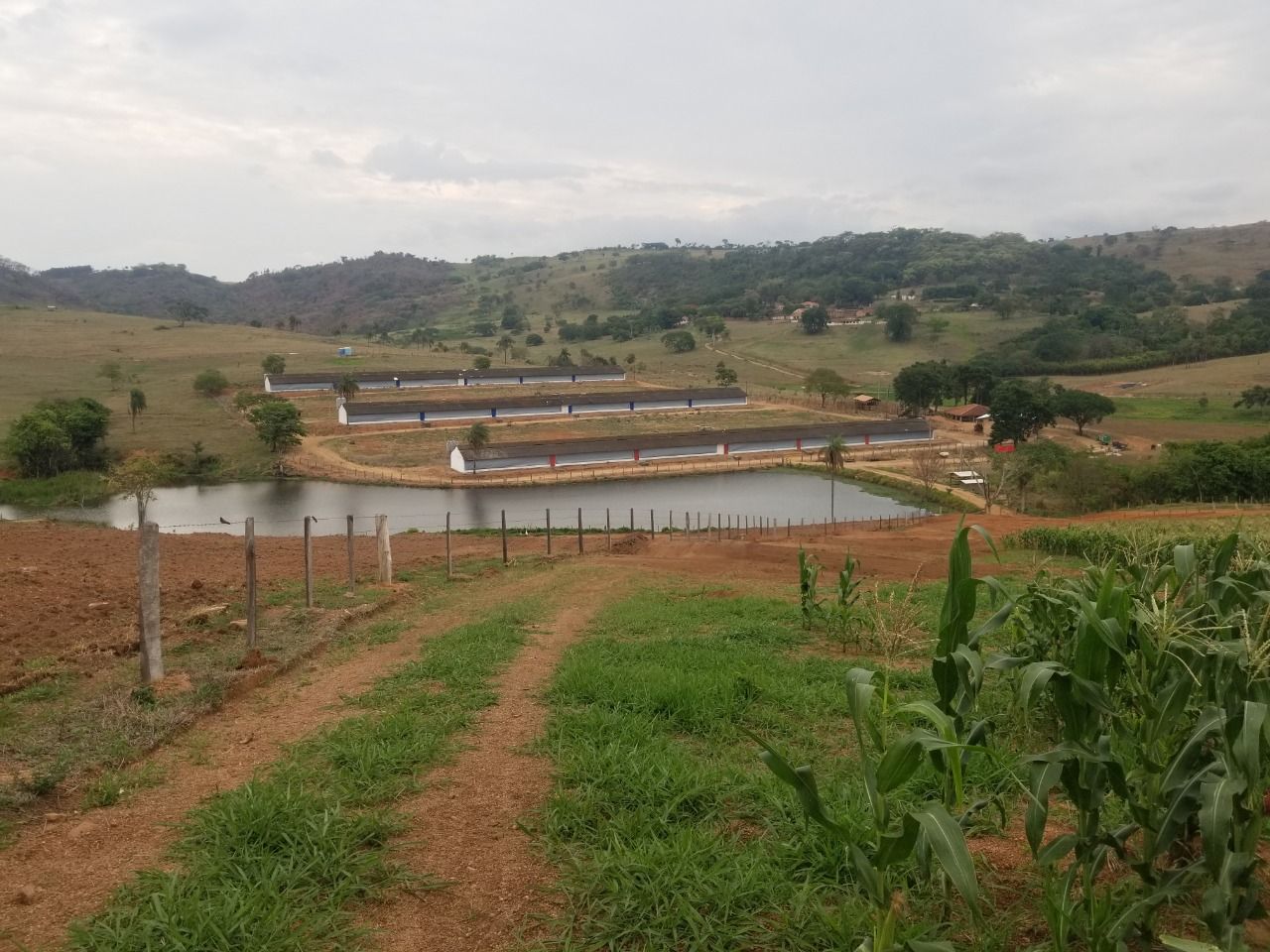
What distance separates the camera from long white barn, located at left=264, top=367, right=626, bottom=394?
216 feet

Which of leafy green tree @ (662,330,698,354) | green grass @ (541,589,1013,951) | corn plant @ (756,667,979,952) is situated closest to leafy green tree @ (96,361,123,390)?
leafy green tree @ (662,330,698,354)

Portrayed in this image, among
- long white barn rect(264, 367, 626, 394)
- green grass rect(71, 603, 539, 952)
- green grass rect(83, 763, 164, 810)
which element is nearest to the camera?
green grass rect(71, 603, 539, 952)

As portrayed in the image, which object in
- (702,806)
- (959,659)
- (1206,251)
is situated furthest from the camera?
(1206,251)

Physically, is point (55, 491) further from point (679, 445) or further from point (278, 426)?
point (679, 445)

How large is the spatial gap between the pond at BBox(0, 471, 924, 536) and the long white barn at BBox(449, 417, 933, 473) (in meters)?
Answer: 3.00

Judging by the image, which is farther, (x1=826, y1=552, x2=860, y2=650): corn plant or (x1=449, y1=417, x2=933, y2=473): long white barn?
(x1=449, y1=417, x2=933, y2=473): long white barn

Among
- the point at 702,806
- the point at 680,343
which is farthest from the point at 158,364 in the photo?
the point at 702,806

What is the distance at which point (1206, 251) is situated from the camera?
539ft

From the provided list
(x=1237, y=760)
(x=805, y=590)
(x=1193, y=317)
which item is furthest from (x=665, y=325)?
(x=1237, y=760)

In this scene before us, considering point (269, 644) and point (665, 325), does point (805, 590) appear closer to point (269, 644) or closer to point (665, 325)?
point (269, 644)

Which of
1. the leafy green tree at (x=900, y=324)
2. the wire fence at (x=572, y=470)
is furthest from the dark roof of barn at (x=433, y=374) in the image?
the leafy green tree at (x=900, y=324)

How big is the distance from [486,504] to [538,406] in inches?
915

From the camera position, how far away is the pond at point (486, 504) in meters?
34.4

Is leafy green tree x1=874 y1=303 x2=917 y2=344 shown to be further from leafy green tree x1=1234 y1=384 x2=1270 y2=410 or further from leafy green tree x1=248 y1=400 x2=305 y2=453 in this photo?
leafy green tree x1=248 y1=400 x2=305 y2=453
